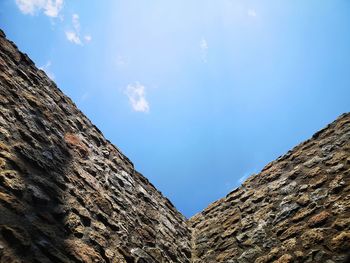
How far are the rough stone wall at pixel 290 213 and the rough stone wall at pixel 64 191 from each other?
27.1 inches

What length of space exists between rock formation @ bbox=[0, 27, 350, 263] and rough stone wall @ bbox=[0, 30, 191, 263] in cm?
1

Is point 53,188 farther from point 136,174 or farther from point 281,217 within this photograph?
point 281,217

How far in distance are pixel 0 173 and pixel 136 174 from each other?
10.7 ft

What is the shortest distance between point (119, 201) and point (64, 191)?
1214mm

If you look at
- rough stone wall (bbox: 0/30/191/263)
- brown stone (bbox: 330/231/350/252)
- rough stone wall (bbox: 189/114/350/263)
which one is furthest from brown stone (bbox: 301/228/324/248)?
rough stone wall (bbox: 0/30/191/263)

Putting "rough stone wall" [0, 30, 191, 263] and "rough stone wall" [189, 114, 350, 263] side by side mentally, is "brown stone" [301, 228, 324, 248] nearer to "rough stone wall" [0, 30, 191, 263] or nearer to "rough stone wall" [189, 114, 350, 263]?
"rough stone wall" [189, 114, 350, 263]

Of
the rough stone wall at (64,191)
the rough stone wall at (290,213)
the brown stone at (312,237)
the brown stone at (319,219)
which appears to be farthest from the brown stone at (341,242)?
the rough stone wall at (64,191)

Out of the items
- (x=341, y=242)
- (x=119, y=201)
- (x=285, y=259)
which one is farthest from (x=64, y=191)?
(x=341, y=242)

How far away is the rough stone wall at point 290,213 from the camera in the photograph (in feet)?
12.5

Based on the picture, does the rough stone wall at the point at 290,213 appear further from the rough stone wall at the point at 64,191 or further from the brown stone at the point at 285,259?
the rough stone wall at the point at 64,191

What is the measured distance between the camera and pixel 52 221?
291 centimetres

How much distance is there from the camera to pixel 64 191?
3.43 m

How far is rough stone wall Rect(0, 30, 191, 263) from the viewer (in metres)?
2.65

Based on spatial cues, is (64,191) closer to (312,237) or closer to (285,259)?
(285,259)
